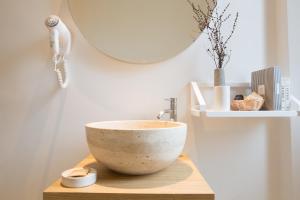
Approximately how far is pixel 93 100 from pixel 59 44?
0.29 m

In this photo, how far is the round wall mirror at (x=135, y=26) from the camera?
3.70ft

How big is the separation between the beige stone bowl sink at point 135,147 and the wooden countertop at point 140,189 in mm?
34

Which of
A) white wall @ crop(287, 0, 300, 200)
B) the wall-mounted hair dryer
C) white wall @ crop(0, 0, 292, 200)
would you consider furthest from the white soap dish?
white wall @ crop(287, 0, 300, 200)

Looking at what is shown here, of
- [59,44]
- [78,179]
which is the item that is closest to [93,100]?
[59,44]

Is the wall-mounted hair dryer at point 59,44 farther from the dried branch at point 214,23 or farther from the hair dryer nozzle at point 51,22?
the dried branch at point 214,23

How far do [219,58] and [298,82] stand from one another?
1.24 feet

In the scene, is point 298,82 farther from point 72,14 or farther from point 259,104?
point 72,14

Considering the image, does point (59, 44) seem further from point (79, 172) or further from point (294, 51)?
point (294, 51)

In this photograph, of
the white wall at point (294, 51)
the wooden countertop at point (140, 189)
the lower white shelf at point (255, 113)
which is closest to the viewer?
the wooden countertop at point (140, 189)

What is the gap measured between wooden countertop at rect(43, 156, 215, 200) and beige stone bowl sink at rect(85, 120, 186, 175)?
3cm

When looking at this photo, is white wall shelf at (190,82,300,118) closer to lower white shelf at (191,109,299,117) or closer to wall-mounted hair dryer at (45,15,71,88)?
lower white shelf at (191,109,299,117)

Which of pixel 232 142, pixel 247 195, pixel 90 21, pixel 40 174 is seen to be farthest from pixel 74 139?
pixel 247 195

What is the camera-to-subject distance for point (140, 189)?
2.19 ft

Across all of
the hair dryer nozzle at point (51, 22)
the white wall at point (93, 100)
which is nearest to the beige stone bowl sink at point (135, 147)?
the white wall at point (93, 100)
